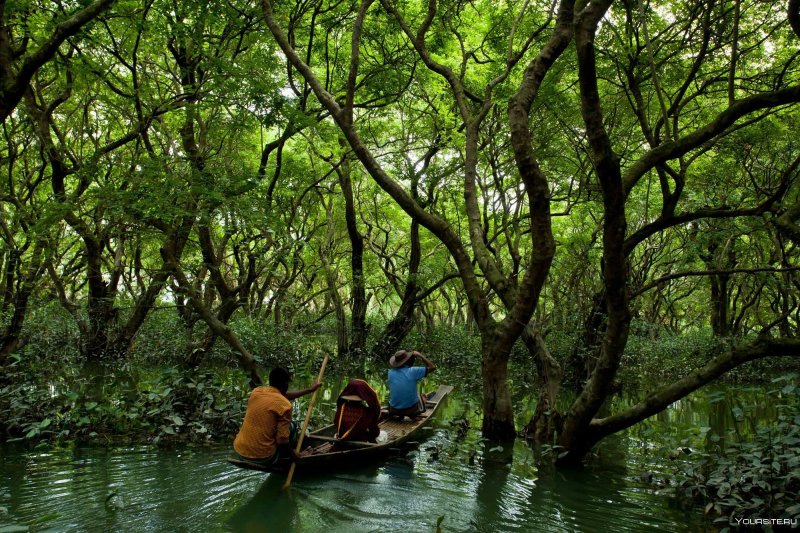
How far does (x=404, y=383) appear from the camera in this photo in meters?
9.21

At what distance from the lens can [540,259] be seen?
6.78 meters

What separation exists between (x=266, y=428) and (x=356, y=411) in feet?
5.20

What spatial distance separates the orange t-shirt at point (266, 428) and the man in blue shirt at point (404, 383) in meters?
3.11

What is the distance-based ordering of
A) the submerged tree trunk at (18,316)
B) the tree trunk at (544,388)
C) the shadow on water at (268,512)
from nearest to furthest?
the shadow on water at (268,512) → the tree trunk at (544,388) → the submerged tree trunk at (18,316)

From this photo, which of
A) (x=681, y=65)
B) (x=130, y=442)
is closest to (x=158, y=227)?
(x=130, y=442)

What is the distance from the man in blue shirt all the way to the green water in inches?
44.1

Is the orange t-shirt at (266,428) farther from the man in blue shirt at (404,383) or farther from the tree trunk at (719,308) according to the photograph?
the tree trunk at (719,308)

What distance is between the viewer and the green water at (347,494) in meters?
5.39

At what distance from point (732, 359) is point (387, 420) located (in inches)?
218

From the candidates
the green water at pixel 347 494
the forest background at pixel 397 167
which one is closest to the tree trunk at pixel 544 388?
the forest background at pixel 397 167

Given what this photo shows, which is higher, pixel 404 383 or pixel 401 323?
pixel 401 323

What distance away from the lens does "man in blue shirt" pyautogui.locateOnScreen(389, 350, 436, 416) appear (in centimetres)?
922

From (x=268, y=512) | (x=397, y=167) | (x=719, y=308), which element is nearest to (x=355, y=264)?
(x=397, y=167)

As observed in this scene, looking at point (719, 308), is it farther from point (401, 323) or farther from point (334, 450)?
point (334, 450)
